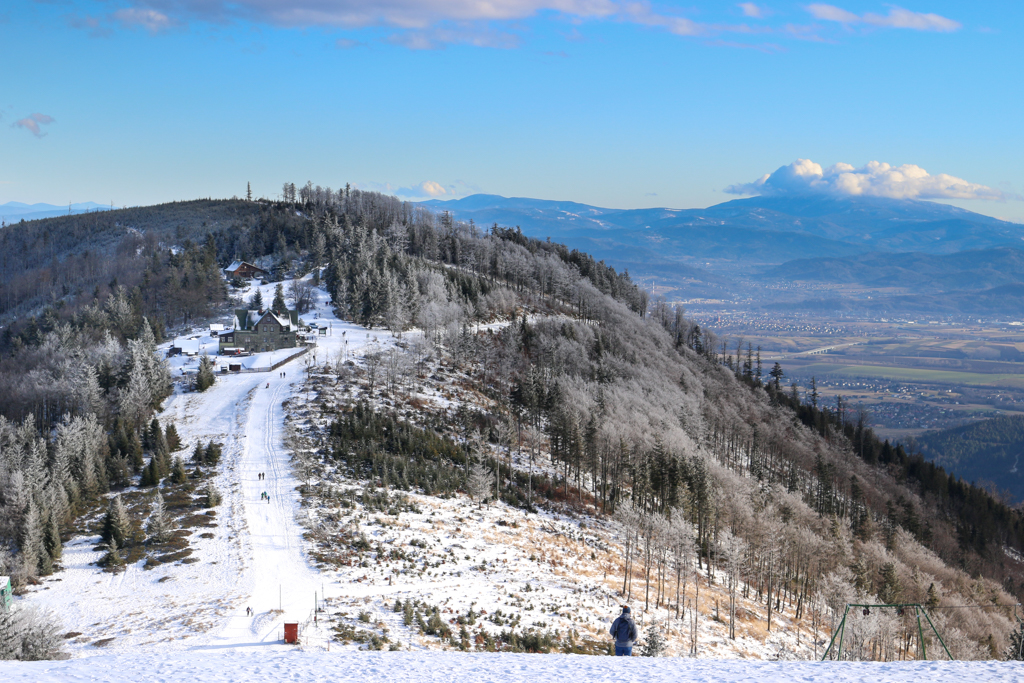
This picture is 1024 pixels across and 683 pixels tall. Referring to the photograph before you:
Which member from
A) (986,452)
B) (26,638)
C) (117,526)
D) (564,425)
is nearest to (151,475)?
(117,526)

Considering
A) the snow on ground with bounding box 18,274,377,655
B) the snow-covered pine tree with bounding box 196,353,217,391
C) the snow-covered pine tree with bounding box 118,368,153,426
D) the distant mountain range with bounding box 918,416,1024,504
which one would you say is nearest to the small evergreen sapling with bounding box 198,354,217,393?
the snow-covered pine tree with bounding box 196,353,217,391

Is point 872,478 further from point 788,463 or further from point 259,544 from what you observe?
point 259,544

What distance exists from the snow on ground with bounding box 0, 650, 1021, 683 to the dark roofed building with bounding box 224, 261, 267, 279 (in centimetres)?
13101

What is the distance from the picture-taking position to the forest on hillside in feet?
190

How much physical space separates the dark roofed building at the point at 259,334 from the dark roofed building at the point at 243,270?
1774 inches

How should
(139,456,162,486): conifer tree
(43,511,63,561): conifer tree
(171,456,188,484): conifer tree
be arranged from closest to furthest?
(43,511,63,561): conifer tree, (139,456,162,486): conifer tree, (171,456,188,484): conifer tree

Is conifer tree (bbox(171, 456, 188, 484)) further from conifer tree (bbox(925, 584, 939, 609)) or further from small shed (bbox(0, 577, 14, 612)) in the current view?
conifer tree (bbox(925, 584, 939, 609))

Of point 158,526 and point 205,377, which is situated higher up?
point 205,377

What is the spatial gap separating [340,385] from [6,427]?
32.9 meters

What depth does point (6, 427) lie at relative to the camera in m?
59.9

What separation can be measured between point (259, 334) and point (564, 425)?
49.9 meters

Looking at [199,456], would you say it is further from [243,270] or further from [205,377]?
[243,270]

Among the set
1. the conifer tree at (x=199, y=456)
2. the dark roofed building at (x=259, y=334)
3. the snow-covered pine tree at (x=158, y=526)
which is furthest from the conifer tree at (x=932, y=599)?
the dark roofed building at (x=259, y=334)

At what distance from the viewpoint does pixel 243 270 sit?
141 m
